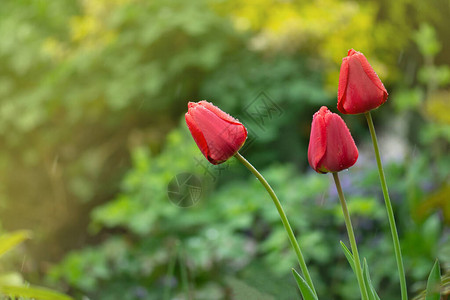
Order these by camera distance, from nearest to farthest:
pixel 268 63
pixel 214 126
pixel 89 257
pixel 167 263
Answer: pixel 214 126 < pixel 167 263 < pixel 89 257 < pixel 268 63

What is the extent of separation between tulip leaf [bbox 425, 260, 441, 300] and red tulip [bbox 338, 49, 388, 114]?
194 millimetres

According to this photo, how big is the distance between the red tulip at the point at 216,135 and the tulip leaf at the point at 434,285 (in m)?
0.26

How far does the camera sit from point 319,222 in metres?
1.86

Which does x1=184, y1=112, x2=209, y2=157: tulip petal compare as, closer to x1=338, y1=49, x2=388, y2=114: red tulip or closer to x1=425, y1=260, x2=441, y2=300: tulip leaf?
x1=338, y1=49, x2=388, y2=114: red tulip

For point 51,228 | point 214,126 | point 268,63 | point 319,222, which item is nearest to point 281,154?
point 268,63

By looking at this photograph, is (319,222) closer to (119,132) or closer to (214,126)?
(214,126)

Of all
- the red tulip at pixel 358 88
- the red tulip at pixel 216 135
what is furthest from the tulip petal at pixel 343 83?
the red tulip at pixel 216 135

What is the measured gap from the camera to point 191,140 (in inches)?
81.7

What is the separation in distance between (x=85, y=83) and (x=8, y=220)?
92 cm

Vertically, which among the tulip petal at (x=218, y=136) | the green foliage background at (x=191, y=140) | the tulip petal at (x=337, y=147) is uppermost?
the tulip petal at (x=218, y=136)

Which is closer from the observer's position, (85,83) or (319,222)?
(319,222)

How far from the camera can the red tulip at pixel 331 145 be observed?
566 mm

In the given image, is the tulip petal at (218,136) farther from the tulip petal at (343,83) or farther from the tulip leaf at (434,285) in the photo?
the tulip leaf at (434,285)

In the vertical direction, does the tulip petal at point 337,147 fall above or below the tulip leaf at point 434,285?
above
